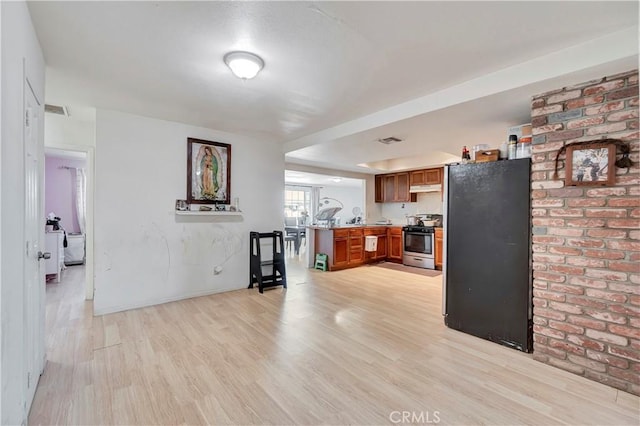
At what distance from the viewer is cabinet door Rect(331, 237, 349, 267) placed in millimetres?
5504

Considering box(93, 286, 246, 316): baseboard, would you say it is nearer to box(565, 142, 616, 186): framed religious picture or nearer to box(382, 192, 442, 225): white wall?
box(565, 142, 616, 186): framed religious picture

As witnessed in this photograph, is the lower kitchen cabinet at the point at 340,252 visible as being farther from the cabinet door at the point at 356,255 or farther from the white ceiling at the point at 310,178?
the white ceiling at the point at 310,178

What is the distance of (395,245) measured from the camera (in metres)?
6.46

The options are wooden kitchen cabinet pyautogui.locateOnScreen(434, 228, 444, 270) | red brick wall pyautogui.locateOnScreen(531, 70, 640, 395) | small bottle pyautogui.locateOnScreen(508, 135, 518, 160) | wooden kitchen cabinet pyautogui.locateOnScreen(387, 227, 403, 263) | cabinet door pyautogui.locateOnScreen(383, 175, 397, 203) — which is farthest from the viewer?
cabinet door pyautogui.locateOnScreen(383, 175, 397, 203)

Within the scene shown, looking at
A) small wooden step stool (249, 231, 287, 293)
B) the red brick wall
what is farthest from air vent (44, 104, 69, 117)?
the red brick wall

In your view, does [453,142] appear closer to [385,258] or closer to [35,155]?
[385,258]

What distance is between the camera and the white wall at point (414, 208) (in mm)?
6457

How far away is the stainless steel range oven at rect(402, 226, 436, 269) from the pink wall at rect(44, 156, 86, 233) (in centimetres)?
719

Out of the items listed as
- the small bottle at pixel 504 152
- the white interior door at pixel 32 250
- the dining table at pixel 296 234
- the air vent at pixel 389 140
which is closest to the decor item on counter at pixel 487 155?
the small bottle at pixel 504 152

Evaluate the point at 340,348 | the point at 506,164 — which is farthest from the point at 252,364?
the point at 506,164

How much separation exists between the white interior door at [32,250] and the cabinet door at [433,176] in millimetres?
6088

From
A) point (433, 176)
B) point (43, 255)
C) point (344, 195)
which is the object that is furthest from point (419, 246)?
point (344, 195)

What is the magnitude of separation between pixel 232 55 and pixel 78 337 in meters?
2.81

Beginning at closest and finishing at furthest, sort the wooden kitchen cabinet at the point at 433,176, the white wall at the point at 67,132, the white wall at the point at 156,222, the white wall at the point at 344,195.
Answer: the white wall at the point at 156,222, the white wall at the point at 67,132, the wooden kitchen cabinet at the point at 433,176, the white wall at the point at 344,195
